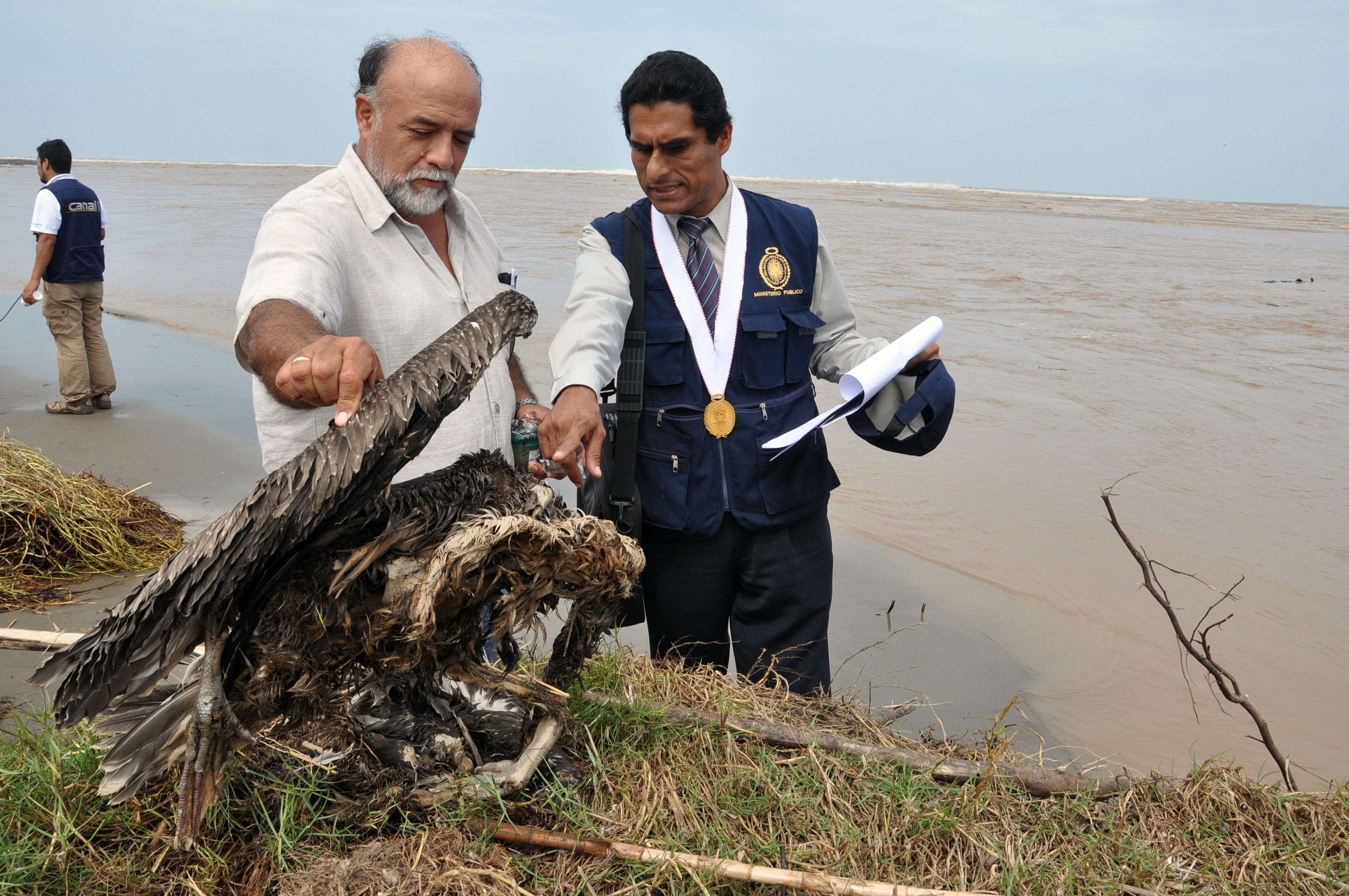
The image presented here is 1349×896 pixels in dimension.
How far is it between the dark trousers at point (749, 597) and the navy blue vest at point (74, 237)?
7.77m

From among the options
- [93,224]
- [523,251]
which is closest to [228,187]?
[523,251]

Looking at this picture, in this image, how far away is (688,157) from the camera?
9.52 ft

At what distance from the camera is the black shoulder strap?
294 centimetres

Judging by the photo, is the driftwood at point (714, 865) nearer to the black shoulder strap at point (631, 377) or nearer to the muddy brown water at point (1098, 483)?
the black shoulder strap at point (631, 377)

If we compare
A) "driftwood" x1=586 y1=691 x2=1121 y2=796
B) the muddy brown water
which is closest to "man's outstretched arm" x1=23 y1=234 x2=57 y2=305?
the muddy brown water

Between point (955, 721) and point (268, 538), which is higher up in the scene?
point (268, 538)

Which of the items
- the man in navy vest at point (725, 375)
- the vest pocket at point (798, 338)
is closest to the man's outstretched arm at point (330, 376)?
the man in navy vest at point (725, 375)

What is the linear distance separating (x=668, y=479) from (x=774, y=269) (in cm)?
80

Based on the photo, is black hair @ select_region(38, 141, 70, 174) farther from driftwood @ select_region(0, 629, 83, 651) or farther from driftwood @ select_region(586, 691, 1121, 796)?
driftwood @ select_region(586, 691, 1121, 796)

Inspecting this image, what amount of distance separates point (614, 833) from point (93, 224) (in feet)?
28.8

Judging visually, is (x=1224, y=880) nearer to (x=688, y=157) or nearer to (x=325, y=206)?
(x=688, y=157)

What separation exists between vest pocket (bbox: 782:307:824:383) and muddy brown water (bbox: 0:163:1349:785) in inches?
86.0

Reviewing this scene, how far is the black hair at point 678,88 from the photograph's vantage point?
2.83 m

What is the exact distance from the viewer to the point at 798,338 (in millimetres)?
3154
